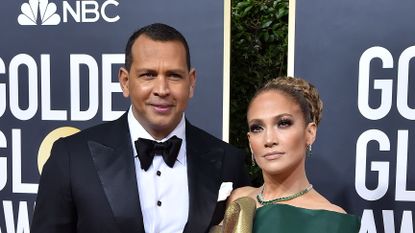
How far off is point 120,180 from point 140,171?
3.1 inches

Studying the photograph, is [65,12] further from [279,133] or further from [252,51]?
[279,133]

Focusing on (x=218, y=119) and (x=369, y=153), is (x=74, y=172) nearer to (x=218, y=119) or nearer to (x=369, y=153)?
(x=218, y=119)

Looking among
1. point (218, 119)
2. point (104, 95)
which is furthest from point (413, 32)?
point (104, 95)

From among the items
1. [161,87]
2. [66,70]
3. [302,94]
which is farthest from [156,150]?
[66,70]

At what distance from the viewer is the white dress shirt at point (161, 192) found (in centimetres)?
130

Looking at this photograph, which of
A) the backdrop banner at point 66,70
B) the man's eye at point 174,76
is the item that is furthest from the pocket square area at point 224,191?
the backdrop banner at point 66,70

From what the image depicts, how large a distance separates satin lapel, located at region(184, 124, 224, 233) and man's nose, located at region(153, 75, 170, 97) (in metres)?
0.23

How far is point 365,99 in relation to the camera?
1.74 metres

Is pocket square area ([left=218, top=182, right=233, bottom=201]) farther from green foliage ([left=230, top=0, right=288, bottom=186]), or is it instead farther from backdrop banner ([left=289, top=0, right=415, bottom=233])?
green foliage ([left=230, top=0, right=288, bottom=186])

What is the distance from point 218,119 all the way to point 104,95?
50cm

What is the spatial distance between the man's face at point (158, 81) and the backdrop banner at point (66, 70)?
0.55 metres

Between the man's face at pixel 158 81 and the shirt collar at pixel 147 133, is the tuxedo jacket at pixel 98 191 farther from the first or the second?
the man's face at pixel 158 81

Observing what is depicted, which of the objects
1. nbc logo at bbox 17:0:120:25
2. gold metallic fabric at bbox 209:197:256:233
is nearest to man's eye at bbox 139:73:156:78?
gold metallic fabric at bbox 209:197:256:233

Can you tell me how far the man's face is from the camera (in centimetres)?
125
